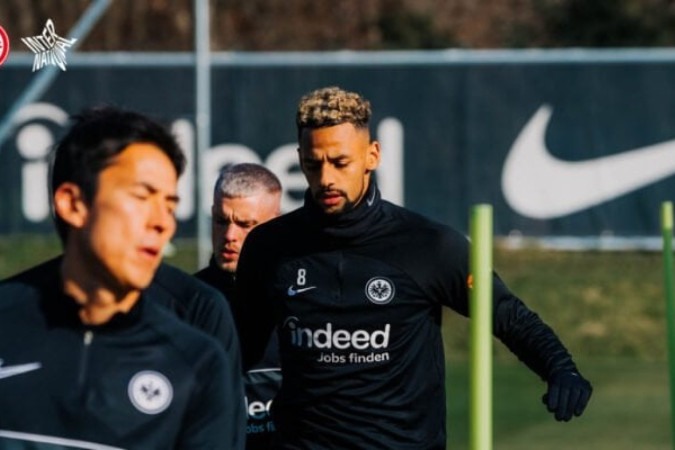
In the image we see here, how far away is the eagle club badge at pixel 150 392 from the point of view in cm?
425

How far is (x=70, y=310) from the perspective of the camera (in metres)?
4.33

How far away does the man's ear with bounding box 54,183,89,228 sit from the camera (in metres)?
4.27

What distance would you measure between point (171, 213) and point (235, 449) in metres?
0.59

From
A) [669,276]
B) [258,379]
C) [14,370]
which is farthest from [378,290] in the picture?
[14,370]

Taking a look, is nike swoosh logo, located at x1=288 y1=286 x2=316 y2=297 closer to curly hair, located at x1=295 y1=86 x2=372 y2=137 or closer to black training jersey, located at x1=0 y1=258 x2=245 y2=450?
curly hair, located at x1=295 y1=86 x2=372 y2=137

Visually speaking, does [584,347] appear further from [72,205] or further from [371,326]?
[72,205]

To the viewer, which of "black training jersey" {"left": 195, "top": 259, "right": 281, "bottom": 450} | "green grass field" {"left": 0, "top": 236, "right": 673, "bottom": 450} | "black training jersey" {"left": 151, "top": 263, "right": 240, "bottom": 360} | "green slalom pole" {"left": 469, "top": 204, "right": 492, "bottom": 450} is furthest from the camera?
"green grass field" {"left": 0, "top": 236, "right": 673, "bottom": 450}

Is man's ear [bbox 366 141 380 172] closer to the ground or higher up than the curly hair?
closer to the ground

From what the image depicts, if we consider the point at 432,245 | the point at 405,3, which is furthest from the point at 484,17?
the point at 432,245

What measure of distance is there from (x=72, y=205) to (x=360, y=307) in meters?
2.43

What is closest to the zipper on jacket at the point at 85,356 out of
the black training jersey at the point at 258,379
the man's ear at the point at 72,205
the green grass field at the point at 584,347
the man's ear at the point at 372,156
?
the man's ear at the point at 72,205

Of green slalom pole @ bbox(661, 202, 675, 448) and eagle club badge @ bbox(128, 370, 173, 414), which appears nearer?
eagle club badge @ bbox(128, 370, 173, 414)

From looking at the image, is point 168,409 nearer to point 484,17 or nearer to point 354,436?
point 354,436

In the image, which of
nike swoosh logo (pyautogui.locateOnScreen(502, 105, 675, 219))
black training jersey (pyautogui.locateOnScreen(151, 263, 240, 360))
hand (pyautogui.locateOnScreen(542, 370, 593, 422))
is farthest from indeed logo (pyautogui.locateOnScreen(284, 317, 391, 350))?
nike swoosh logo (pyautogui.locateOnScreen(502, 105, 675, 219))
